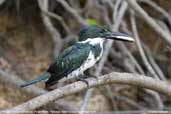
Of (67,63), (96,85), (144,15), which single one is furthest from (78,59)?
(144,15)

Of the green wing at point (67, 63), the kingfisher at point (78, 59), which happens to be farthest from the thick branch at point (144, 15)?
the green wing at point (67, 63)

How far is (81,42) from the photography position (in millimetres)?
2535

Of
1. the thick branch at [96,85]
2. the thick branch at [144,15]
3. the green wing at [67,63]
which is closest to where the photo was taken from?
the thick branch at [96,85]

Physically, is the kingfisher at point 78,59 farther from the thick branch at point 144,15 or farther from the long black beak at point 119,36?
the thick branch at point 144,15

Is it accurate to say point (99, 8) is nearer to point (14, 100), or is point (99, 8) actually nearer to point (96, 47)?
point (14, 100)

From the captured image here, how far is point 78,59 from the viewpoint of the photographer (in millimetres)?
2385

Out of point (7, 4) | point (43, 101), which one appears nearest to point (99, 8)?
point (7, 4)

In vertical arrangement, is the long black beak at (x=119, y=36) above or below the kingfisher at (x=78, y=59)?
above

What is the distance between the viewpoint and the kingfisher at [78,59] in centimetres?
235

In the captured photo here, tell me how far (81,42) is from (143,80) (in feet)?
1.36

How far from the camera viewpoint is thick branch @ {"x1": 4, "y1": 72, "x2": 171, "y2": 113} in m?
1.89

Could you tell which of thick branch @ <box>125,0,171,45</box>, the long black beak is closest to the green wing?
the long black beak

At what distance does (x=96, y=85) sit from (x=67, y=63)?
0.78 ft

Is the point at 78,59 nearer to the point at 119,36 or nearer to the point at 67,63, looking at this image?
the point at 67,63
